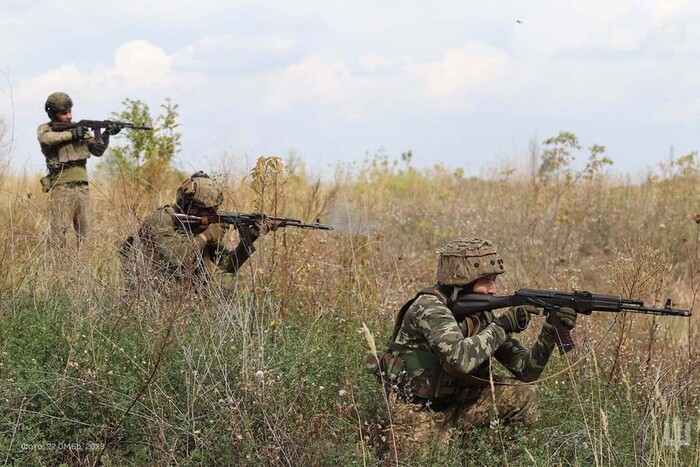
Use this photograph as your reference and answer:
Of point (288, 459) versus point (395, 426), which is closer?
point (288, 459)

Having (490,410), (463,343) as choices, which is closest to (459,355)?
(463,343)

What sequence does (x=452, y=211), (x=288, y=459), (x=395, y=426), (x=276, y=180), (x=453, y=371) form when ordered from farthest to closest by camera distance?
(x=452, y=211), (x=276, y=180), (x=453, y=371), (x=395, y=426), (x=288, y=459)

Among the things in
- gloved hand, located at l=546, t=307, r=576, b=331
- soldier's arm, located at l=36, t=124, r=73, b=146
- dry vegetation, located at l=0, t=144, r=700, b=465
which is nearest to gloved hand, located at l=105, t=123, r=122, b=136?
soldier's arm, located at l=36, t=124, r=73, b=146

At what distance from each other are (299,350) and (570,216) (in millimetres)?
7072

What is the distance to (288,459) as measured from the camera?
11.8ft

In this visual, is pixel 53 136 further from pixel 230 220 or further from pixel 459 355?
pixel 459 355

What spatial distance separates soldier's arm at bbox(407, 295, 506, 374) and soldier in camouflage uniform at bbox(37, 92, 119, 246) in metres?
4.88

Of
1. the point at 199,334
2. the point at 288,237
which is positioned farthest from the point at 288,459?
the point at 288,237

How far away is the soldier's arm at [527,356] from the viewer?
432 cm

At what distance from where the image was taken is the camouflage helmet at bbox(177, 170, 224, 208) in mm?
6254

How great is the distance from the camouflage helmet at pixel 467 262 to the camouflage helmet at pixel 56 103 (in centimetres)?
541

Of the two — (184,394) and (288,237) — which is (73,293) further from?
(288,237)

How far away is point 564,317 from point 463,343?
483 mm

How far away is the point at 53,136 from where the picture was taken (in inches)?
332
